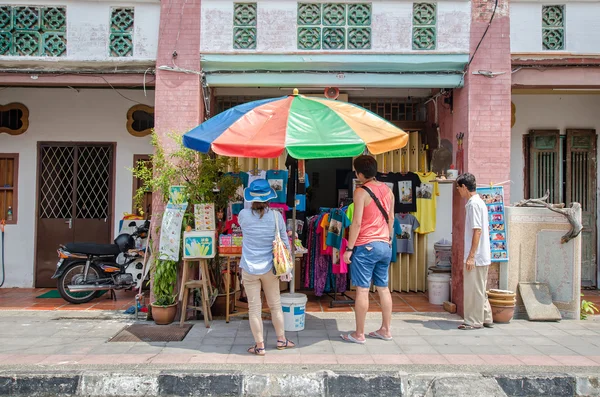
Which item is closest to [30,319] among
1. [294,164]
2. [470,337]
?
[294,164]

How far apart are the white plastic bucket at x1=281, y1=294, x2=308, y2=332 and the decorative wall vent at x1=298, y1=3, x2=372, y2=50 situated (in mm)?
3638

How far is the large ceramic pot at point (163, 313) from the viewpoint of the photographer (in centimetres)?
675

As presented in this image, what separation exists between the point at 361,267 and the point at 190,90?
11.7 ft

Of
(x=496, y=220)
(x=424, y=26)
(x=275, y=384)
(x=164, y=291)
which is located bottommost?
(x=275, y=384)

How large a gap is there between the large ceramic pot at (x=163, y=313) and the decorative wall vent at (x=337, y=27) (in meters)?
4.18

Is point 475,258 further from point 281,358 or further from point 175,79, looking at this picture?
point 175,79

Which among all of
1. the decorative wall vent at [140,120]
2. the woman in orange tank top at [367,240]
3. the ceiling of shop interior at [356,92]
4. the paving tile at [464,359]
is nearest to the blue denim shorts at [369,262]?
the woman in orange tank top at [367,240]

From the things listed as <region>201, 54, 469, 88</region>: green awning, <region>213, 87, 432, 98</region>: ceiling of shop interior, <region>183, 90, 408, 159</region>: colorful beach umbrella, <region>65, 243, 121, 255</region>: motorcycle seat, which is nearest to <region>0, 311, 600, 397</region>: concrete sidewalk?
<region>65, 243, 121, 255</region>: motorcycle seat

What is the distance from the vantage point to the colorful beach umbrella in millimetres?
5332

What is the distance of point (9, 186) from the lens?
9.29 metres

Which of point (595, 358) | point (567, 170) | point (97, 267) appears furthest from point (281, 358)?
point (567, 170)

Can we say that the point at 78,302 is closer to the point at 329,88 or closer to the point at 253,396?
the point at 253,396

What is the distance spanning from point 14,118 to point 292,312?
6.63 m

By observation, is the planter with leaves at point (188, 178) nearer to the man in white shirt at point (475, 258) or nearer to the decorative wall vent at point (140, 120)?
the decorative wall vent at point (140, 120)
